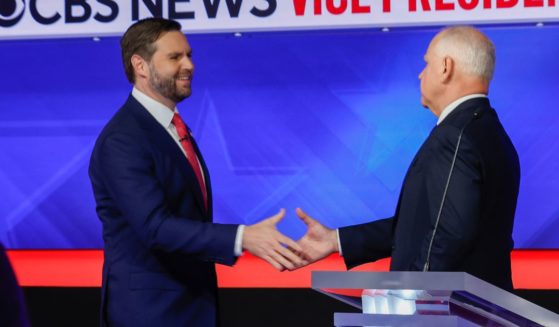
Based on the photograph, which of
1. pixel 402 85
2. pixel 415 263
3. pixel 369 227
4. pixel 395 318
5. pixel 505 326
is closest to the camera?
pixel 395 318

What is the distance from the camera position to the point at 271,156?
438cm

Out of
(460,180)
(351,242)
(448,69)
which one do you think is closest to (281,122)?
(351,242)

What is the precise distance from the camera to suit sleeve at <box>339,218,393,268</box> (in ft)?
10.9

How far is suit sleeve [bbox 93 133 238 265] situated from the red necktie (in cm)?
16

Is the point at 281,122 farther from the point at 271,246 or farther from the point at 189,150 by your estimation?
the point at 271,246

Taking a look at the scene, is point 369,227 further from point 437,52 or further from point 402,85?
point 402,85

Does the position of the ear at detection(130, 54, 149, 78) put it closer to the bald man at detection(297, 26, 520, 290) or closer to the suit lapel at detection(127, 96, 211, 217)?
the suit lapel at detection(127, 96, 211, 217)

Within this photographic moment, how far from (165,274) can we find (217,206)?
1447mm

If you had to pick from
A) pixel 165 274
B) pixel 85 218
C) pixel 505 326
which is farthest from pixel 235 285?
pixel 505 326

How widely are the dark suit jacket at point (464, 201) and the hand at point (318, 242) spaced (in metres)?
0.44

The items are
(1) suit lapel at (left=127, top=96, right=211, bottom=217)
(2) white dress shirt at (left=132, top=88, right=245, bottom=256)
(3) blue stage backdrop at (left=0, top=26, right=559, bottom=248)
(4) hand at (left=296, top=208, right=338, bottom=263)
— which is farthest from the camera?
(3) blue stage backdrop at (left=0, top=26, right=559, bottom=248)

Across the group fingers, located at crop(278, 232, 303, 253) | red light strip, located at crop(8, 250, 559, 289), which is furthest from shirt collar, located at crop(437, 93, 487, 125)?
red light strip, located at crop(8, 250, 559, 289)

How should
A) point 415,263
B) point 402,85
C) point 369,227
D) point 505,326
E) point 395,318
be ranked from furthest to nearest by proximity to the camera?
point 402,85
point 369,227
point 415,263
point 505,326
point 395,318

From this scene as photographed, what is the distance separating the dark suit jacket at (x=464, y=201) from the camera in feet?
8.86
